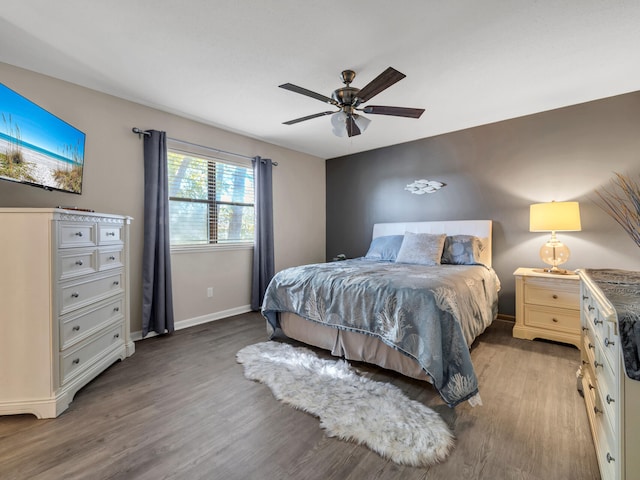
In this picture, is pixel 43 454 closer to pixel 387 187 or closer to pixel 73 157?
pixel 73 157

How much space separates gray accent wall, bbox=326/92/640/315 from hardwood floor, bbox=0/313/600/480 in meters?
1.47

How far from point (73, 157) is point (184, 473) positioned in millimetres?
2493

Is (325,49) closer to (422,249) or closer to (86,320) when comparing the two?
(422,249)

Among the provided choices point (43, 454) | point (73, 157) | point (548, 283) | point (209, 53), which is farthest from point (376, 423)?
point (73, 157)

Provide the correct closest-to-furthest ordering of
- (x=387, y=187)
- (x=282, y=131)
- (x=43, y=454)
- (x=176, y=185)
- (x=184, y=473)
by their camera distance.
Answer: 1. (x=184, y=473)
2. (x=43, y=454)
3. (x=176, y=185)
4. (x=282, y=131)
5. (x=387, y=187)

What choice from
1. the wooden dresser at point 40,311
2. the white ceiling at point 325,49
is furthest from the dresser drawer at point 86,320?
the white ceiling at point 325,49

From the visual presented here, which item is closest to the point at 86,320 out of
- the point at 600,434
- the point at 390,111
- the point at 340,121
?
the point at 340,121

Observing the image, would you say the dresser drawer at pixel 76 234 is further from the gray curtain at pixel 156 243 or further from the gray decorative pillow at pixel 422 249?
the gray decorative pillow at pixel 422 249

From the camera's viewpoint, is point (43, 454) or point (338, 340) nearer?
point (43, 454)

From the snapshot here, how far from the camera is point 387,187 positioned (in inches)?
186

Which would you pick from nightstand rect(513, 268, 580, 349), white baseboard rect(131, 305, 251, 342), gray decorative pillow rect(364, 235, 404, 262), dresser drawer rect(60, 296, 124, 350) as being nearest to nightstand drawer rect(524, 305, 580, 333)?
nightstand rect(513, 268, 580, 349)

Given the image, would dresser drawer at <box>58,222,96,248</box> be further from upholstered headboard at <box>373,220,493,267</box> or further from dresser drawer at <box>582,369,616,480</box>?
upholstered headboard at <box>373,220,493,267</box>

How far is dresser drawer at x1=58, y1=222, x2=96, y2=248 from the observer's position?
1.89 m

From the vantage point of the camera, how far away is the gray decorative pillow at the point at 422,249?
3427mm
